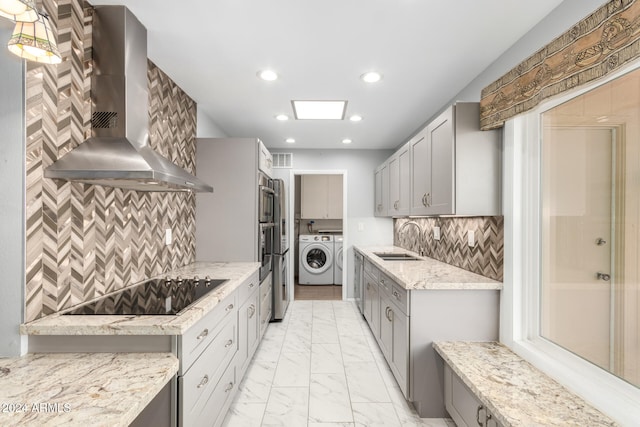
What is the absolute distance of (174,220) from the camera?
8.64 feet

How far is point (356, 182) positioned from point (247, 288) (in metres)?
2.82

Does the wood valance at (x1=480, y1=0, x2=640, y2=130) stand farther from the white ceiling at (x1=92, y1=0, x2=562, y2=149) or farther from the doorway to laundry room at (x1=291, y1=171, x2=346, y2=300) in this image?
the doorway to laundry room at (x1=291, y1=171, x2=346, y2=300)

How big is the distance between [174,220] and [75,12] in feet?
4.90

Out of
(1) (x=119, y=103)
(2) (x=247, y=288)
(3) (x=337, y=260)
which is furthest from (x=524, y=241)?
(3) (x=337, y=260)

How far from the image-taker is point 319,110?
3.18 metres

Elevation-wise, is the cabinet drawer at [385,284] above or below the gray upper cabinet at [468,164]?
below

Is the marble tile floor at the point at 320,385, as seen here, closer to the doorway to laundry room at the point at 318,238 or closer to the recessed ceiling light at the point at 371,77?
the doorway to laundry room at the point at 318,238

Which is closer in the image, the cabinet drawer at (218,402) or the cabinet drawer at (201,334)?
the cabinet drawer at (201,334)

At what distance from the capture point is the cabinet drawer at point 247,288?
243cm

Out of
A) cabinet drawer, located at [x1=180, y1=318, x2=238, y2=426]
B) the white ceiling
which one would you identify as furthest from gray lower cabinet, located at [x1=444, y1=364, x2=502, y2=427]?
the white ceiling

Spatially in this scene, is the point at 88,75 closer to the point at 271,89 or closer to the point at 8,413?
the point at 271,89

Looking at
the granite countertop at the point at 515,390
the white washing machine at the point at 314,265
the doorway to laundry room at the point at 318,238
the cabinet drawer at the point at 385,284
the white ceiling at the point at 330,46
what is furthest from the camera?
the white washing machine at the point at 314,265

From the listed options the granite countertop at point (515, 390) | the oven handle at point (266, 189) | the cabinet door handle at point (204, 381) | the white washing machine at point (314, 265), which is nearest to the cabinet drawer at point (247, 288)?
the cabinet door handle at point (204, 381)

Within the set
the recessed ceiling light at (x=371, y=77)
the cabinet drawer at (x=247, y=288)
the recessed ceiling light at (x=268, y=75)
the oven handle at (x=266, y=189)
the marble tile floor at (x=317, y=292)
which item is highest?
the recessed ceiling light at (x=371, y=77)
